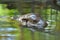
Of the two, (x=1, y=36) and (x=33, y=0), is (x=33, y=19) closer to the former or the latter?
(x=33, y=0)

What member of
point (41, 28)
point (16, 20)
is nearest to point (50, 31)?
point (41, 28)

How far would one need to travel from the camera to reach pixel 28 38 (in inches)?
23.8

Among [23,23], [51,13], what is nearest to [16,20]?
[23,23]

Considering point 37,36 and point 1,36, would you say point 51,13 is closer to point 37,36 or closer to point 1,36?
point 37,36

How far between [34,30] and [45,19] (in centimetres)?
7

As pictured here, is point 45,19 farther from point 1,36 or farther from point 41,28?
point 1,36

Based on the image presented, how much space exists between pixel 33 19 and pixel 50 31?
0.38ft

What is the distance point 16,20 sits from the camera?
1.96ft

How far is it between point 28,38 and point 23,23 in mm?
75

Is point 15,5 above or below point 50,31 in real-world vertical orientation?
above

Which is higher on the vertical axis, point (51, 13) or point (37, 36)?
point (51, 13)

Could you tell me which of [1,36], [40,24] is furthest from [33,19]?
[1,36]

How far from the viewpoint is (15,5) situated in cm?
57

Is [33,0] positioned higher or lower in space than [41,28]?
higher
